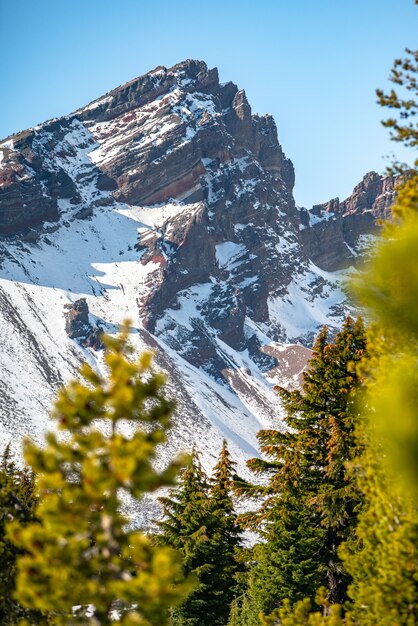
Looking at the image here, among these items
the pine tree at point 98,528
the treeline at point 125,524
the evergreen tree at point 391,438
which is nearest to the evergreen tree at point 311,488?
the treeline at point 125,524

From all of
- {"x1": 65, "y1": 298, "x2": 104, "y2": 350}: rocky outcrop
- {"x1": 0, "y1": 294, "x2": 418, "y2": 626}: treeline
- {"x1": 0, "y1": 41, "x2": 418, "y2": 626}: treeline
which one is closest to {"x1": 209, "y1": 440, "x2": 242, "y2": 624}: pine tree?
{"x1": 0, "y1": 294, "x2": 418, "y2": 626}: treeline

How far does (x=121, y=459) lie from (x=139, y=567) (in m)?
0.95

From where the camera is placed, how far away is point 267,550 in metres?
17.6

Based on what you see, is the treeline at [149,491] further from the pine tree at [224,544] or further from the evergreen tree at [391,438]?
the pine tree at [224,544]

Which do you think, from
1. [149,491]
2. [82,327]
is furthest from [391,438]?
[82,327]

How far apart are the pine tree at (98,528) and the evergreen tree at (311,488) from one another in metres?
10.7

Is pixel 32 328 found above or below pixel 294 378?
below

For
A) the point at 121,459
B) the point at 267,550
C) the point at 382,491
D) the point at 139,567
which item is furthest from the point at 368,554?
the point at 267,550

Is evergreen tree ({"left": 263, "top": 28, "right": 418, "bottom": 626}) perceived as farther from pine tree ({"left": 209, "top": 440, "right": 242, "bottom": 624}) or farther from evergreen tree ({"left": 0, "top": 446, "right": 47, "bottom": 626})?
pine tree ({"left": 209, "top": 440, "right": 242, "bottom": 624})

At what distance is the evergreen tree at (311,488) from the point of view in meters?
15.7

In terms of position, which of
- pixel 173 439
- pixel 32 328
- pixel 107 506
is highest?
pixel 32 328

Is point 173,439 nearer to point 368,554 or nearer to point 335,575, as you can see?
point 335,575

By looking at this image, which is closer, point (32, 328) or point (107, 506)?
point (107, 506)

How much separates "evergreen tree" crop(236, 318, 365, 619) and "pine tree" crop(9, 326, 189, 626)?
1068 centimetres
